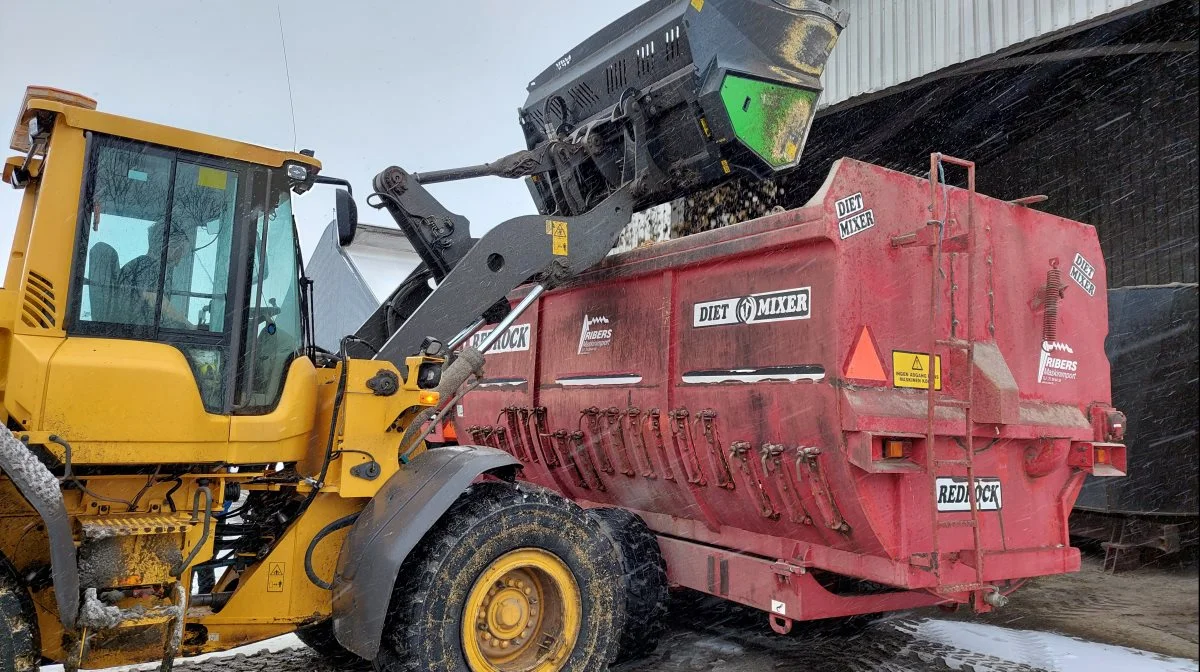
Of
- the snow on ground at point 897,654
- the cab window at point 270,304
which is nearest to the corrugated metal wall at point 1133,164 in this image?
the snow on ground at point 897,654

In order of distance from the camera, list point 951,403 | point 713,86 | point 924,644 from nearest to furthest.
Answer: point 951,403 → point 713,86 → point 924,644

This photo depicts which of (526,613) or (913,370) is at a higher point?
(913,370)

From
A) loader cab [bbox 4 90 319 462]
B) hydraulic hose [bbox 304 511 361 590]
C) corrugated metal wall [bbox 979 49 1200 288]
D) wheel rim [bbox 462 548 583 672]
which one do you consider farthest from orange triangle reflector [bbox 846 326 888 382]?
corrugated metal wall [bbox 979 49 1200 288]

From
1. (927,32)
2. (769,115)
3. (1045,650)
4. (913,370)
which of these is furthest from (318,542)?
(927,32)

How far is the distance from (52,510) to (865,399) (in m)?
3.02

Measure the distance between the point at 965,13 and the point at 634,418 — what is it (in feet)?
16.4

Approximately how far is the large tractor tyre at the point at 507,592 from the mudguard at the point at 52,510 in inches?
42.7

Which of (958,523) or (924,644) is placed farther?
(924,644)

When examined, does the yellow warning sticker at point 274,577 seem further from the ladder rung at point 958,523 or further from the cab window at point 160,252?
the ladder rung at point 958,523

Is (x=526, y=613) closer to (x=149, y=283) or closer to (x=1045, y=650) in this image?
(x=149, y=283)

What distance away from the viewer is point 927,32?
7434 millimetres

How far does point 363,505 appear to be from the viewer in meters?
3.58

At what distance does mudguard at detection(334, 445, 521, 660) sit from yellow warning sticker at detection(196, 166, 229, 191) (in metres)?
1.37

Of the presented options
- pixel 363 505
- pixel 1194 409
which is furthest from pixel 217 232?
pixel 1194 409
